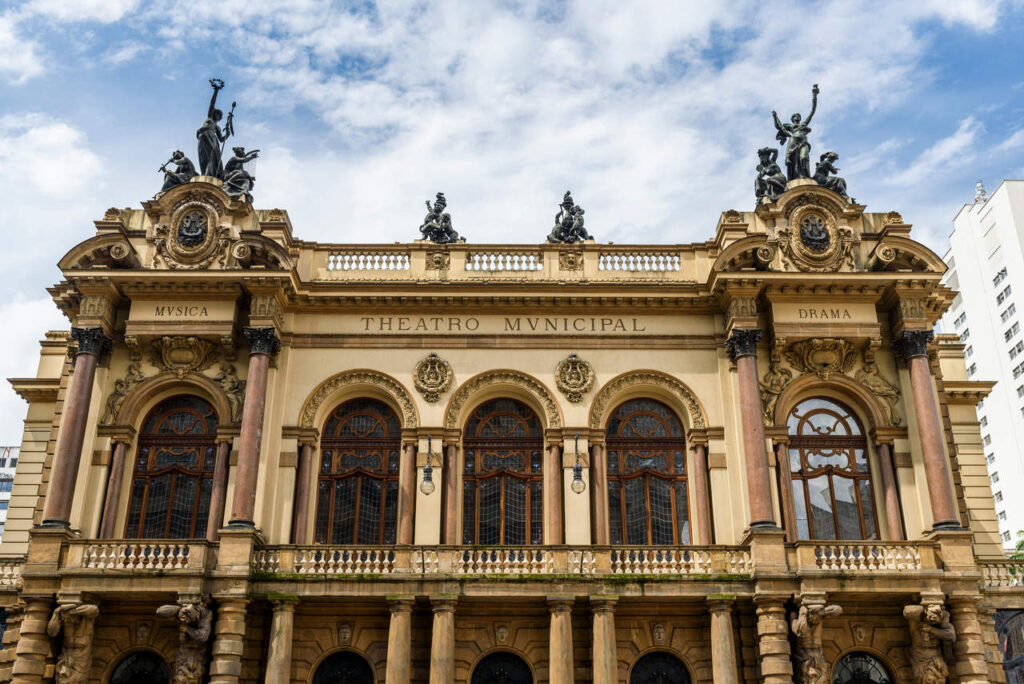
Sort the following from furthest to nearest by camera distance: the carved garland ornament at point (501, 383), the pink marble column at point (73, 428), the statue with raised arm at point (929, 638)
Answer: the carved garland ornament at point (501, 383)
the pink marble column at point (73, 428)
the statue with raised arm at point (929, 638)

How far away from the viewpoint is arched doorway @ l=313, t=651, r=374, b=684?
2298cm

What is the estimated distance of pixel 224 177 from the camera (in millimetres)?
27797

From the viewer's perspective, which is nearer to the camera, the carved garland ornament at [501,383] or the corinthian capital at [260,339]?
the corinthian capital at [260,339]

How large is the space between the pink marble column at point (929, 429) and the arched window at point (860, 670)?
360 centimetres

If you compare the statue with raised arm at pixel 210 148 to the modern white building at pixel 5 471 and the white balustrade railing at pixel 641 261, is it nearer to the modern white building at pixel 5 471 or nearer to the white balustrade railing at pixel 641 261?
the white balustrade railing at pixel 641 261

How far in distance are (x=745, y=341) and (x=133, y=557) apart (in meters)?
16.1

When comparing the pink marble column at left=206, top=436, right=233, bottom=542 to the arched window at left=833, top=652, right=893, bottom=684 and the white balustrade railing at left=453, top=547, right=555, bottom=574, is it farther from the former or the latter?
the arched window at left=833, top=652, right=893, bottom=684

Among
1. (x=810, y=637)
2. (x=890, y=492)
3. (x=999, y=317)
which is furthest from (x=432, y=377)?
(x=999, y=317)

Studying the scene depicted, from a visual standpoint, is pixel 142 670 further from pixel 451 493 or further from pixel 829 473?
pixel 829 473

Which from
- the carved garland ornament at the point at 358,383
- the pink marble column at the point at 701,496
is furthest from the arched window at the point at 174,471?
the pink marble column at the point at 701,496

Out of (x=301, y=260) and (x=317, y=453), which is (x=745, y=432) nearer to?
(x=317, y=453)

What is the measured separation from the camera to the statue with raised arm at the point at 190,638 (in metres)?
21.4

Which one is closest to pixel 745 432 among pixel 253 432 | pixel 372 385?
pixel 372 385

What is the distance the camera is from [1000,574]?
2509 centimetres
